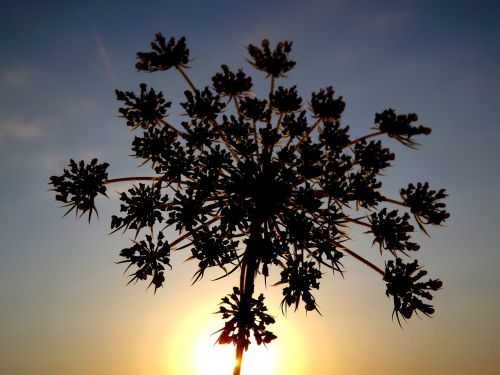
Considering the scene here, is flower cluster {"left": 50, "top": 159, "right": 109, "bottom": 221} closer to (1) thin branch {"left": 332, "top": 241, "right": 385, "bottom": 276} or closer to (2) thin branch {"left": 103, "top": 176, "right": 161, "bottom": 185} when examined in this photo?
(2) thin branch {"left": 103, "top": 176, "right": 161, "bottom": 185}

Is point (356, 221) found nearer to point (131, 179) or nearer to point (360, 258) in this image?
point (360, 258)

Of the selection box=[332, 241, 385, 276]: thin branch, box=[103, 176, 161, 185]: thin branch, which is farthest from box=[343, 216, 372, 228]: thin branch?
box=[103, 176, 161, 185]: thin branch

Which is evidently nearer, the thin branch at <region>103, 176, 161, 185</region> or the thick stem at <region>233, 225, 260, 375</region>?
the thick stem at <region>233, 225, 260, 375</region>

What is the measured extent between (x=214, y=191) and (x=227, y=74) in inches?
144

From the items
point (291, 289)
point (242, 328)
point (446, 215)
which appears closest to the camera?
point (242, 328)

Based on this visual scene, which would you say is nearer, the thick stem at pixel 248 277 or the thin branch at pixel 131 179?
the thick stem at pixel 248 277

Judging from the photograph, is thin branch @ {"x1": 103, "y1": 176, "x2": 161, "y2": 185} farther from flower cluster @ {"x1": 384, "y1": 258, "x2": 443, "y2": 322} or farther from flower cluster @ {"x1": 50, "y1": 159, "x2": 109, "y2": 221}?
flower cluster @ {"x1": 384, "y1": 258, "x2": 443, "y2": 322}

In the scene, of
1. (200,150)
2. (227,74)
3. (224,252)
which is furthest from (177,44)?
(224,252)

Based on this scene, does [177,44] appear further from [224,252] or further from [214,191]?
[224,252]

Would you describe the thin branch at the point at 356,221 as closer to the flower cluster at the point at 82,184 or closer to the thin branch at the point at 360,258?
the thin branch at the point at 360,258

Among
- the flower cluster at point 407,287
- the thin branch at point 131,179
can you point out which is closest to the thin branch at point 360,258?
the flower cluster at point 407,287

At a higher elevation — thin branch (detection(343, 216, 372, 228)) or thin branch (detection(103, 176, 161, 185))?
Result: thin branch (detection(103, 176, 161, 185))

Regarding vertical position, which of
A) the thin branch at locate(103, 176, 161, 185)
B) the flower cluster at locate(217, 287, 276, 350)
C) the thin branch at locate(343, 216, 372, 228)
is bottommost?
the flower cluster at locate(217, 287, 276, 350)

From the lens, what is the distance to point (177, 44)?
37.9 ft
